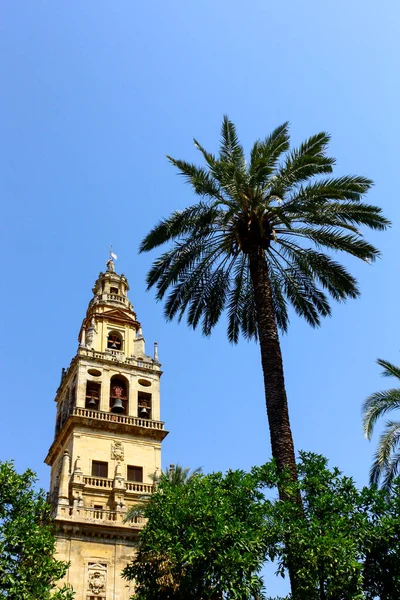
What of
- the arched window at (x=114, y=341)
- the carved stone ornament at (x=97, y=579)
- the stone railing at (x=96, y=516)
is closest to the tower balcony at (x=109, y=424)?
the stone railing at (x=96, y=516)

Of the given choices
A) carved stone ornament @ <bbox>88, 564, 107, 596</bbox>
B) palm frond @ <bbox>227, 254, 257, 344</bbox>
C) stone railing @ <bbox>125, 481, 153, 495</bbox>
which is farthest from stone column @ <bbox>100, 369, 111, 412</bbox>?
palm frond @ <bbox>227, 254, 257, 344</bbox>

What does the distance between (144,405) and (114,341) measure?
5.48 meters

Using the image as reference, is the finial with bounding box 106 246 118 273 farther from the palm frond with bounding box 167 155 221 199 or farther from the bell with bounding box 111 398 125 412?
the palm frond with bounding box 167 155 221 199

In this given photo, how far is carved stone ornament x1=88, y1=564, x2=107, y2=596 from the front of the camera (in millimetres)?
30906

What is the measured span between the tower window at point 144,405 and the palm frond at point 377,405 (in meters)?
19.5

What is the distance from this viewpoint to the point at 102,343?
43438 mm

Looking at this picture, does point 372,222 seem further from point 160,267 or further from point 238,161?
point 160,267

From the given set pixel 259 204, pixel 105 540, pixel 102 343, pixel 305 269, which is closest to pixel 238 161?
pixel 259 204

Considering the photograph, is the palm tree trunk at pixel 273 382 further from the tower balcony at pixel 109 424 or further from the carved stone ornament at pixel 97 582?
the tower balcony at pixel 109 424

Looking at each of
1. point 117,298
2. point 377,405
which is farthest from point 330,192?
point 117,298

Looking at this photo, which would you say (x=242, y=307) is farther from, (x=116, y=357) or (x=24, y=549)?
(x=116, y=357)

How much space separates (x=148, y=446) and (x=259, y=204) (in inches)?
887

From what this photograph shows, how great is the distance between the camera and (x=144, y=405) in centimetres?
4103

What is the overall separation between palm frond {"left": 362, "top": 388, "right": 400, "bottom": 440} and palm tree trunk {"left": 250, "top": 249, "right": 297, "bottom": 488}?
6059 millimetres
